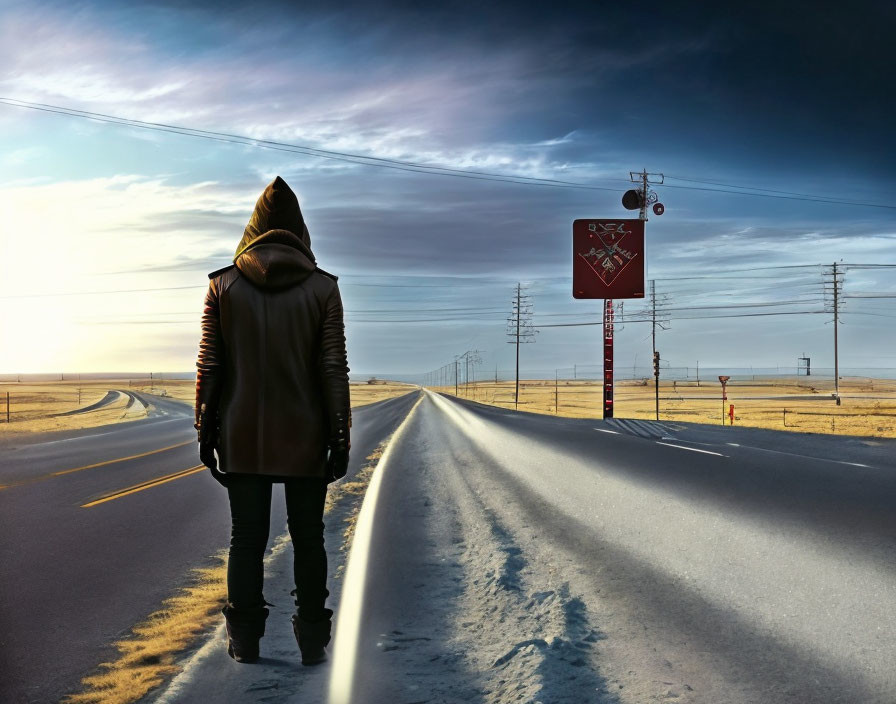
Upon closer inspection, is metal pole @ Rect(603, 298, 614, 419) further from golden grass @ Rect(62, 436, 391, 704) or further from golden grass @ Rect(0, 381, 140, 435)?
golden grass @ Rect(62, 436, 391, 704)

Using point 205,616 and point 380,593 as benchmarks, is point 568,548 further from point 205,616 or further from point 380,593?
point 205,616

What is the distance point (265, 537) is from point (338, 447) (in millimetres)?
685

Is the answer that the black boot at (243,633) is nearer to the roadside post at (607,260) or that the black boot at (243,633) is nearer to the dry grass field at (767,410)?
the dry grass field at (767,410)

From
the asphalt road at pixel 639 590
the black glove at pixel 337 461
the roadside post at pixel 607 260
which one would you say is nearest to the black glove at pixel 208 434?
the black glove at pixel 337 461

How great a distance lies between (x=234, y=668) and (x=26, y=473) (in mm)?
11384

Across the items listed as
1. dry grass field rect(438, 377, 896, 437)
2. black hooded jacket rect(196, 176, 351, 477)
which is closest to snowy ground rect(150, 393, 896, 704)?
black hooded jacket rect(196, 176, 351, 477)

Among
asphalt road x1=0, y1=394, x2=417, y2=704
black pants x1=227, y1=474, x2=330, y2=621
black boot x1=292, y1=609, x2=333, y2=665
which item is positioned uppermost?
black pants x1=227, y1=474, x2=330, y2=621

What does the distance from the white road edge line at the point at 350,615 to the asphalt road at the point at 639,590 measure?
0.8 inches

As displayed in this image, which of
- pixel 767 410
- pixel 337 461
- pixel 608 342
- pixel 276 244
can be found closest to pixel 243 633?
pixel 337 461

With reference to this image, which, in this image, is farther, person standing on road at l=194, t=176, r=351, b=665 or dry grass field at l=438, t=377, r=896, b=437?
dry grass field at l=438, t=377, r=896, b=437

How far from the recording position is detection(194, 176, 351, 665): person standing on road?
3.85m

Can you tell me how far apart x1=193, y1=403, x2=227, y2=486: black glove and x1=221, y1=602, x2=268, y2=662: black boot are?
705 millimetres

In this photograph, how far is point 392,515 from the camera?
8500 millimetres

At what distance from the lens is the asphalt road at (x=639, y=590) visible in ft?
11.5
